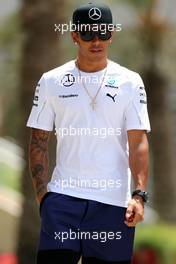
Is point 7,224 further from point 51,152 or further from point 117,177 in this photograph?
point 117,177

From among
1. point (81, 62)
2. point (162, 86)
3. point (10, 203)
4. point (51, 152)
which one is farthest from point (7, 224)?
point (81, 62)

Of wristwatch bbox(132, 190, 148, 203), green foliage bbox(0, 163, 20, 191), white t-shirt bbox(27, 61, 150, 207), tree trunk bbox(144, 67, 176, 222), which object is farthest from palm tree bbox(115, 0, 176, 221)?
wristwatch bbox(132, 190, 148, 203)

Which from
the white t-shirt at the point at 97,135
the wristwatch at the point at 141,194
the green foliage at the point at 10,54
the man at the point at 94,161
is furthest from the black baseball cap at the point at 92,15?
the green foliage at the point at 10,54

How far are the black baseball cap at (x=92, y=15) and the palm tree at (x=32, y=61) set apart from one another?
542 centimetres

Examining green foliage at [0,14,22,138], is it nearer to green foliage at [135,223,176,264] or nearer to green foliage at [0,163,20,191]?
green foliage at [135,223,176,264]

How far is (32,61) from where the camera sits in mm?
10484

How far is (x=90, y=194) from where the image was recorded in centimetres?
452

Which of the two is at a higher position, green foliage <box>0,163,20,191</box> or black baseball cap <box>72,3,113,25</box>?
black baseball cap <box>72,3,113,25</box>

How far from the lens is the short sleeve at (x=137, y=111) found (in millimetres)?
4520

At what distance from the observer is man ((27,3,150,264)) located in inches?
177

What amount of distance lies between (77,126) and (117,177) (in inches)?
11.8

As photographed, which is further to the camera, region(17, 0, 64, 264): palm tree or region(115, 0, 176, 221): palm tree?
region(115, 0, 176, 221): palm tree

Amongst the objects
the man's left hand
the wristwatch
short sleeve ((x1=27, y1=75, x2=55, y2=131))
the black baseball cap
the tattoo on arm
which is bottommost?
the man's left hand

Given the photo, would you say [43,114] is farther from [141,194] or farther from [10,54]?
[10,54]
